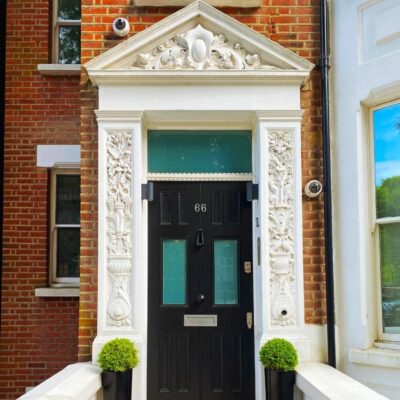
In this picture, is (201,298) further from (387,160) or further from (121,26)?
(121,26)

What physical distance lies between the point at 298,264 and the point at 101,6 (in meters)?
3.21

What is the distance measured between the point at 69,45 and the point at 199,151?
10.3ft

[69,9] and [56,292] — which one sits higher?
[69,9]

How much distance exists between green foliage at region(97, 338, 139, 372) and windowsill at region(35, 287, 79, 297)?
2231 millimetres

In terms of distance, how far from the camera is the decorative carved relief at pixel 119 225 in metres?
5.09

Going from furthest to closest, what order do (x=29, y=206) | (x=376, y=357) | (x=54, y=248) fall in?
(x=54, y=248) → (x=29, y=206) → (x=376, y=357)

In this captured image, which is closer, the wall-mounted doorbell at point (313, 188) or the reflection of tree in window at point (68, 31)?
the wall-mounted doorbell at point (313, 188)

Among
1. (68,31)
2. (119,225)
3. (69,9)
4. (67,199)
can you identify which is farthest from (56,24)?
(119,225)

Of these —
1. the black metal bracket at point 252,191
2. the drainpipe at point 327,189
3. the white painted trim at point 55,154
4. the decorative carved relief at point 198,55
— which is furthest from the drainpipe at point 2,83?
the drainpipe at point 327,189

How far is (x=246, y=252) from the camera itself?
18.0ft

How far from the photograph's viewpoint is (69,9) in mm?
7672

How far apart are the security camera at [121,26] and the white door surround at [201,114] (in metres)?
0.18

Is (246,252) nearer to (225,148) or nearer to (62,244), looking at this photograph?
(225,148)

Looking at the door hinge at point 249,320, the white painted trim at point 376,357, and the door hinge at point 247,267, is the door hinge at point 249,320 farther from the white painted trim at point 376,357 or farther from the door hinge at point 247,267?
the white painted trim at point 376,357
